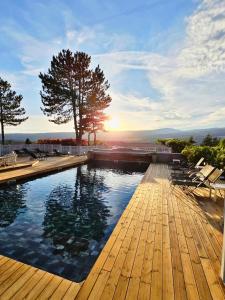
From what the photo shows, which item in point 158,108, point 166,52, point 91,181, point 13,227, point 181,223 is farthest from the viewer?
point 158,108

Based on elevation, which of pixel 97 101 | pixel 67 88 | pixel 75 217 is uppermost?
pixel 67 88

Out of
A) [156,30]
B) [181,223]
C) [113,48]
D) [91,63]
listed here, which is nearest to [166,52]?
[156,30]

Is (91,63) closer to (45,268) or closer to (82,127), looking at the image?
(82,127)

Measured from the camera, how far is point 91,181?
9555mm

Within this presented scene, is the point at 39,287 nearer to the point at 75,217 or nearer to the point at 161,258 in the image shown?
the point at 161,258

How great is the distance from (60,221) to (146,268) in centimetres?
296

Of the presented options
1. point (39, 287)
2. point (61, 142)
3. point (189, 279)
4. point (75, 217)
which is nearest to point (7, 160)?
point (75, 217)

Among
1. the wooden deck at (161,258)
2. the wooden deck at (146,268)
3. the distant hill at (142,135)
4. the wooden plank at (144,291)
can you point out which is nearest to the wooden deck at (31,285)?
the wooden deck at (146,268)

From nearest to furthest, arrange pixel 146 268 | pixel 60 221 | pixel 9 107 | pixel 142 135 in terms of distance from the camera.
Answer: pixel 146 268 → pixel 60 221 → pixel 9 107 → pixel 142 135

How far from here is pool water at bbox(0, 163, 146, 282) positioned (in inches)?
140

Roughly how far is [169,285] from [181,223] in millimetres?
2003

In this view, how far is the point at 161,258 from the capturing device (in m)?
2.98

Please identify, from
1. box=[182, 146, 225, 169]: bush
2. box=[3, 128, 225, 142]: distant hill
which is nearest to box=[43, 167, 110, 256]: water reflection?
box=[182, 146, 225, 169]: bush

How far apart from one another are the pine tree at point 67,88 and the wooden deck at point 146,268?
20.0 m
